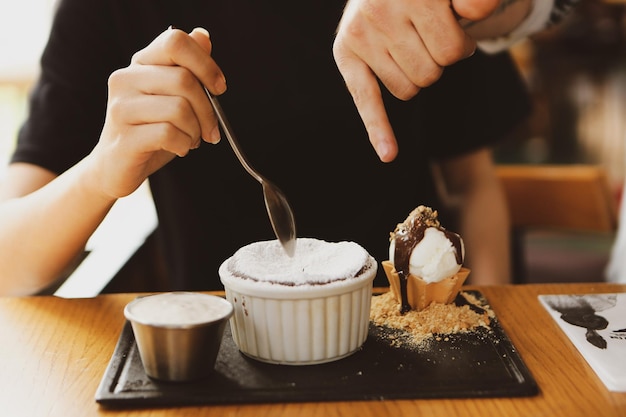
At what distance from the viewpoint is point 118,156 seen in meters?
1.18

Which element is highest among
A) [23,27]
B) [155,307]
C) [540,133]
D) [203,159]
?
[23,27]

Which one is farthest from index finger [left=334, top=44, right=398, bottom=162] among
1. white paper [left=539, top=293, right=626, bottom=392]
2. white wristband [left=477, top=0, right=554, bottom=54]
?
white wristband [left=477, top=0, right=554, bottom=54]

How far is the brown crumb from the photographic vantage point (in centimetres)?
106

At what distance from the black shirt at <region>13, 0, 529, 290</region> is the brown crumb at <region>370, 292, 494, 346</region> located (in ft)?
1.88

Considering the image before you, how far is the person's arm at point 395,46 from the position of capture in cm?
101

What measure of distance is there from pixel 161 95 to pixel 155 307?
0.36 metres

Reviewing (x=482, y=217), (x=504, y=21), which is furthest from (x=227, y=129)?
(x=482, y=217)

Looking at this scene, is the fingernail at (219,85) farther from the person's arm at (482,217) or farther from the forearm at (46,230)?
the person's arm at (482,217)

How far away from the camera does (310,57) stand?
5.50 feet

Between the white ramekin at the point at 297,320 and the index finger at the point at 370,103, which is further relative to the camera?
the index finger at the point at 370,103

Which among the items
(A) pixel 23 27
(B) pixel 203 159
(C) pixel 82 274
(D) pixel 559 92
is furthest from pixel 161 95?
(D) pixel 559 92

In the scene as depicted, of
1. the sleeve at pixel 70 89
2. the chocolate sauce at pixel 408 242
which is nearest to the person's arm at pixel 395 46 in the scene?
the chocolate sauce at pixel 408 242

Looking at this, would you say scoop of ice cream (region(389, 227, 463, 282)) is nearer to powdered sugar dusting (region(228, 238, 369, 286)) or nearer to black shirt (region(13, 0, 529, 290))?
powdered sugar dusting (region(228, 238, 369, 286))

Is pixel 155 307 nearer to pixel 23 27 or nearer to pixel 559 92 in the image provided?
pixel 23 27
